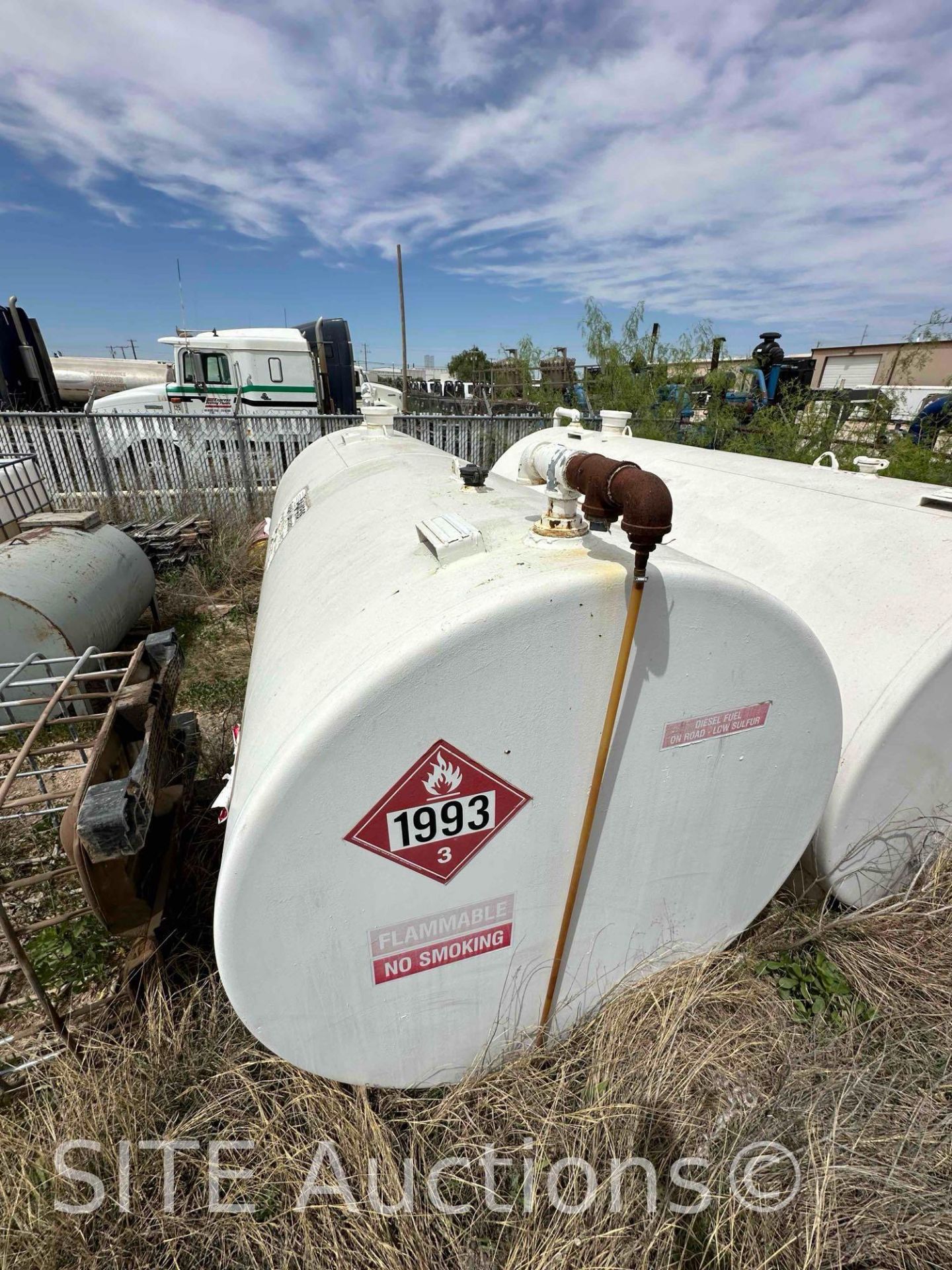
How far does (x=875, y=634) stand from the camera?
250 centimetres

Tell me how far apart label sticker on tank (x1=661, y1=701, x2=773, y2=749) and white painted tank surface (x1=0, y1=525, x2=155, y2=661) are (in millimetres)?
4917

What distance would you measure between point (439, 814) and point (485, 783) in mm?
160

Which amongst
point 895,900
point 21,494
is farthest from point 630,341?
point 895,900

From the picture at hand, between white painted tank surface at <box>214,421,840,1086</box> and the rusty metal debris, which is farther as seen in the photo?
the rusty metal debris

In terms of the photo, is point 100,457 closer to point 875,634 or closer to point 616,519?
point 616,519

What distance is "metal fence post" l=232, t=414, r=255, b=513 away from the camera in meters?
10.2

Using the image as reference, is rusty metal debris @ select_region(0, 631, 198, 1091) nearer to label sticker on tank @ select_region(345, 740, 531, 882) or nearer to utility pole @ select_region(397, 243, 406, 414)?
label sticker on tank @ select_region(345, 740, 531, 882)

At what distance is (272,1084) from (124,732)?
176 centimetres

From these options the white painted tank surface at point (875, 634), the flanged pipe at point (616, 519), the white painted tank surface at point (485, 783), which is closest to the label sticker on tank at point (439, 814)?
the white painted tank surface at point (485, 783)

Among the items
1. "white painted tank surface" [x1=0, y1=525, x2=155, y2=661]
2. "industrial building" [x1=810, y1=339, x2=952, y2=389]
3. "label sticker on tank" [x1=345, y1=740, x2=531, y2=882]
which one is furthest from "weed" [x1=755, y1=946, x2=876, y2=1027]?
"industrial building" [x1=810, y1=339, x2=952, y2=389]

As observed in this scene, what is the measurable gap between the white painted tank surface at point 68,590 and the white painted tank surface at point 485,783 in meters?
3.50

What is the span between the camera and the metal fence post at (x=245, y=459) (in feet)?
33.5

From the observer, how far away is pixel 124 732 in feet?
9.93

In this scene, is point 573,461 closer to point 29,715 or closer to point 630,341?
point 29,715
